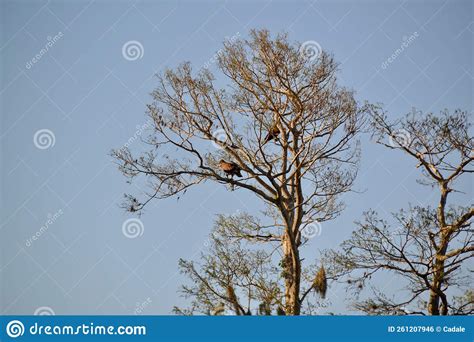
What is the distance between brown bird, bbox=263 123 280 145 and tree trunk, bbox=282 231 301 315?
1.17m

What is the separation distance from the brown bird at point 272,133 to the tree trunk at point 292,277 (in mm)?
1167

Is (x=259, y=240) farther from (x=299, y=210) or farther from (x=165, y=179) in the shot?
(x=165, y=179)

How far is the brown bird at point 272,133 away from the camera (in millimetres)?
8979

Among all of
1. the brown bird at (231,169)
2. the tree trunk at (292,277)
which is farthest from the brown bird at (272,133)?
the tree trunk at (292,277)

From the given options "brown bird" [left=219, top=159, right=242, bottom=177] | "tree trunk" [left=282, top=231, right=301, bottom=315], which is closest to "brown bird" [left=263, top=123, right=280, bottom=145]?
"brown bird" [left=219, top=159, right=242, bottom=177]

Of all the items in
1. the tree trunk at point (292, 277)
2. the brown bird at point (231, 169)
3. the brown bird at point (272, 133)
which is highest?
the brown bird at point (272, 133)

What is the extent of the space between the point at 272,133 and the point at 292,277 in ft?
5.76

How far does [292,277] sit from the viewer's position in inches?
353

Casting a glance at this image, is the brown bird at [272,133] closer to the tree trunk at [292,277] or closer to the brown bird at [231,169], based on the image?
the brown bird at [231,169]

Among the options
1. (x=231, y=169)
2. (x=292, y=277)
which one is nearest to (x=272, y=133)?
(x=231, y=169)

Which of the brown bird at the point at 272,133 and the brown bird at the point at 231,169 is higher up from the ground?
the brown bird at the point at 272,133

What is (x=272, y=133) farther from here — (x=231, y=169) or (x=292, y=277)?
(x=292, y=277)
